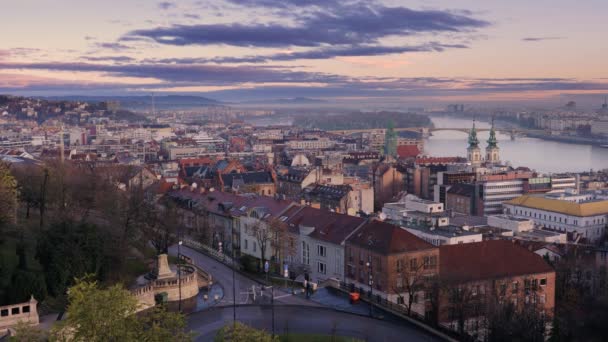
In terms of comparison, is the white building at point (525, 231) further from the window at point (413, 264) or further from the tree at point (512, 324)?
the tree at point (512, 324)

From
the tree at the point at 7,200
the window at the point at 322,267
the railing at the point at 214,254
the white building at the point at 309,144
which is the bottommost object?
the white building at the point at 309,144

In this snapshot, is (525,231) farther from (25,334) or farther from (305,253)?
(25,334)

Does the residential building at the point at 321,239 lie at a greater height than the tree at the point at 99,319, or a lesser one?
lesser

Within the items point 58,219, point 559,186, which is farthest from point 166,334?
point 559,186

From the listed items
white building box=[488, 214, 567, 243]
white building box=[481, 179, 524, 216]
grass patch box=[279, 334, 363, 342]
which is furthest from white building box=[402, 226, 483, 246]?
white building box=[481, 179, 524, 216]

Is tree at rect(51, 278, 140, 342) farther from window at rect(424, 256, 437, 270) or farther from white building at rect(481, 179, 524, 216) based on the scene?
white building at rect(481, 179, 524, 216)

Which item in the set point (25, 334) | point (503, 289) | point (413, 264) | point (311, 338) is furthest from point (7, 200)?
point (503, 289)

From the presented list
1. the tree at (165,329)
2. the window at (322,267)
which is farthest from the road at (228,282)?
the tree at (165,329)

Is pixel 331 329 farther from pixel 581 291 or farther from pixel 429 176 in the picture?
pixel 429 176
